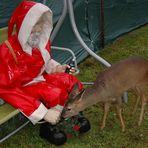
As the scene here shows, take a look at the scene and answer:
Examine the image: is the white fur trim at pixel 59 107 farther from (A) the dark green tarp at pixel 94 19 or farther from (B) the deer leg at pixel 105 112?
(A) the dark green tarp at pixel 94 19

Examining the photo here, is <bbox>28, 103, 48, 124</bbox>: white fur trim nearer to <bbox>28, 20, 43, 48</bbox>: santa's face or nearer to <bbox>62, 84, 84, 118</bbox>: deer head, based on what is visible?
<bbox>62, 84, 84, 118</bbox>: deer head

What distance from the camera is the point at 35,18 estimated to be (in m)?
4.30

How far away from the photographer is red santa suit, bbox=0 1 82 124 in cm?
428

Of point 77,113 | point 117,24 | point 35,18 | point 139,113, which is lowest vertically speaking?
point 117,24

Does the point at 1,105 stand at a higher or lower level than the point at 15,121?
higher

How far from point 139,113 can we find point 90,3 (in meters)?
2.34

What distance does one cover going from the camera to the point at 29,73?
4.45 metres

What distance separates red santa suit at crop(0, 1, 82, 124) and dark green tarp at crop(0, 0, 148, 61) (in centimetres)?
127

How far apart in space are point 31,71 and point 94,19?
297 cm

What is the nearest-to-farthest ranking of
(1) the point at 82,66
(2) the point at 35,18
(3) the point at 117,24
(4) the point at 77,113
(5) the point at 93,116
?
(2) the point at 35,18 < (4) the point at 77,113 < (5) the point at 93,116 < (1) the point at 82,66 < (3) the point at 117,24

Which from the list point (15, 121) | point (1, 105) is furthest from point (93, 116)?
point (1, 105)

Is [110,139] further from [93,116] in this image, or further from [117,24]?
[117,24]

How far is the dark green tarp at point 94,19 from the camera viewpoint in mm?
6312

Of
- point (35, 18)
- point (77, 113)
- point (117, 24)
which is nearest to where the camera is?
point (35, 18)
